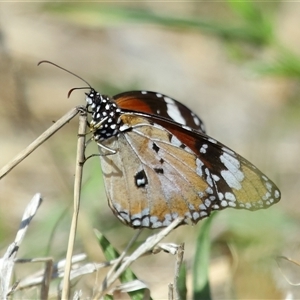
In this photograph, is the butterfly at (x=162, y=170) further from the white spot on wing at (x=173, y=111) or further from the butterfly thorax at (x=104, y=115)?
the white spot on wing at (x=173, y=111)

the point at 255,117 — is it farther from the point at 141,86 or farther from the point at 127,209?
the point at 127,209

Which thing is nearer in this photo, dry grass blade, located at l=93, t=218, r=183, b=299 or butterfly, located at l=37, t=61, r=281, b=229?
dry grass blade, located at l=93, t=218, r=183, b=299

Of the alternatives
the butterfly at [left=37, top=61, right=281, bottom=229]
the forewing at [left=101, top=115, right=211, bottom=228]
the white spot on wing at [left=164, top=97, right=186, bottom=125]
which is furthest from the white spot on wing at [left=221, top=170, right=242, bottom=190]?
the white spot on wing at [left=164, top=97, right=186, bottom=125]

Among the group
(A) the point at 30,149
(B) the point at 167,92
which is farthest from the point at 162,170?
(B) the point at 167,92

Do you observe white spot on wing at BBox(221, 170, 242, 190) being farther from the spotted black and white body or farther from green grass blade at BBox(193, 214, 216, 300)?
green grass blade at BBox(193, 214, 216, 300)

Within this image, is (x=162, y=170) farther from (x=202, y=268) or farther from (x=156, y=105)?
(x=202, y=268)

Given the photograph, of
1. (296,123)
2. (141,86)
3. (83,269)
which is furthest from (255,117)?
(83,269)
